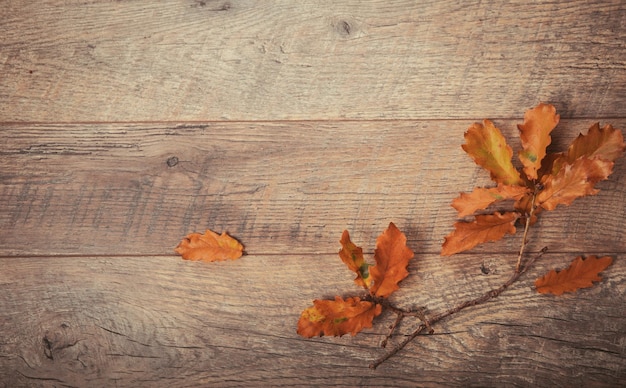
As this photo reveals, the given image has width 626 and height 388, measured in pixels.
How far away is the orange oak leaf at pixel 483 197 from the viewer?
105 centimetres

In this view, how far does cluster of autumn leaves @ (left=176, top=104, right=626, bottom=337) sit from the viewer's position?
1.05 m

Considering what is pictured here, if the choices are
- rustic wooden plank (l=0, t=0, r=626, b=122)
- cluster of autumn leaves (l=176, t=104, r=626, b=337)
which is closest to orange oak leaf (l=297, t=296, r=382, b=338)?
cluster of autumn leaves (l=176, t=104, r=626, b=337)

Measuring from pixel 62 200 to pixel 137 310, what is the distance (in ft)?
0.85

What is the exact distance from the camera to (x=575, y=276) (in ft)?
3.64

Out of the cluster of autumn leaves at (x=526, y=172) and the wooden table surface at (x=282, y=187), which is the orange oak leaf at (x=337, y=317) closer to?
the wooden table surface at (x=282, y=187)

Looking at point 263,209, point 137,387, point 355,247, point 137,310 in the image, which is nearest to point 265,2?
point 263,209

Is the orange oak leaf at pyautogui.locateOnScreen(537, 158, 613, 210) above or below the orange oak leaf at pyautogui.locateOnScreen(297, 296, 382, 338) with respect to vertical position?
above

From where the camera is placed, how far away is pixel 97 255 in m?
1.15

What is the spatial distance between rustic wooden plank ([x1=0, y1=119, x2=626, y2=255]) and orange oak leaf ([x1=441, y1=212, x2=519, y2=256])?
4 centimetres

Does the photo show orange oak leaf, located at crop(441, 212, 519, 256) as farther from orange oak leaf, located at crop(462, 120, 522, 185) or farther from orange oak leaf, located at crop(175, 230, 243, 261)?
orange oak leaf, located at crop(175, 230, 243, 261)

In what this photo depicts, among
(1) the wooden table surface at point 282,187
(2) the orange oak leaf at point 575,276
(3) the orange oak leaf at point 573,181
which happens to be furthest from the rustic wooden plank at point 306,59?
(2) the orange oak leaf at point 575,276

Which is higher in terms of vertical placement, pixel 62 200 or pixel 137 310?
pixel 62 200

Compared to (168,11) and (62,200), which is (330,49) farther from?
(62,200)

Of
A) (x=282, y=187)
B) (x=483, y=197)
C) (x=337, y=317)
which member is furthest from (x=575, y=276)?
(x=282, y=187)
